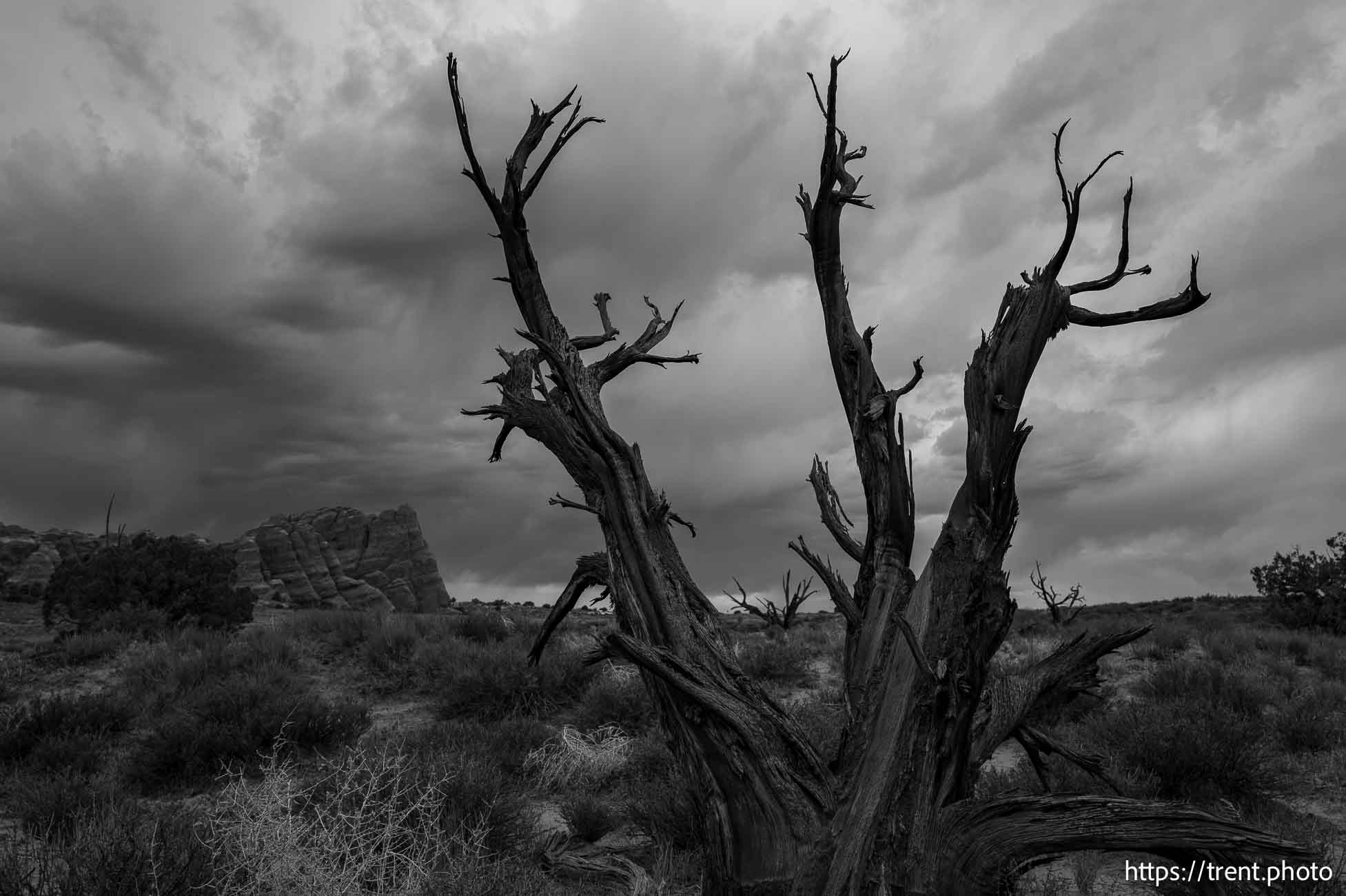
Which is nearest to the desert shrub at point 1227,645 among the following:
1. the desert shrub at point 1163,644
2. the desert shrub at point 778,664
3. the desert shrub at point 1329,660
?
the desert shrub at point 1163,644

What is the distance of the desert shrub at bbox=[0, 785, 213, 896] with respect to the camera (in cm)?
429

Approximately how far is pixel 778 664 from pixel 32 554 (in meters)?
52.1

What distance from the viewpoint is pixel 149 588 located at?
728 inches

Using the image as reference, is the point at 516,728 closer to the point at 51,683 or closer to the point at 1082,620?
the point at 51,683

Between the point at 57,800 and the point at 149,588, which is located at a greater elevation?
the point at 149,588

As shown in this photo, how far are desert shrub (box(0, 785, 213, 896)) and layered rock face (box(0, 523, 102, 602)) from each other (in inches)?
1200

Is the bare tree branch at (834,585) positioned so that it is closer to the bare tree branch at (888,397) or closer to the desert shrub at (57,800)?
the bare tree branch at (888,397)

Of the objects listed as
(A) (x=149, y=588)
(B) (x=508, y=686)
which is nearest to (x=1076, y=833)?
(B) (x=508, y=686)

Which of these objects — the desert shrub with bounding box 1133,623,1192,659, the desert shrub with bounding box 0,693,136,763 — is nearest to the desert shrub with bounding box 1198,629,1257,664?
the desert shrub with bounding box 1133,623,1192,659

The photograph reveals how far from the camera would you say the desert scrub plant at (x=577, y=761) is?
8555 mm

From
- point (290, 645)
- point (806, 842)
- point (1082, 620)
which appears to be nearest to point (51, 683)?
point (290, 645)

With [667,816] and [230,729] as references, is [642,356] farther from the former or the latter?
[230,729]

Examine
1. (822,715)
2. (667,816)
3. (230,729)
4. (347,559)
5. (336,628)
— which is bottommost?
(667,816)

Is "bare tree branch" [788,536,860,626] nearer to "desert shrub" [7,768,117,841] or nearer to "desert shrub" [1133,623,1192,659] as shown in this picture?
"desert shrub" [7,768,117,841]
